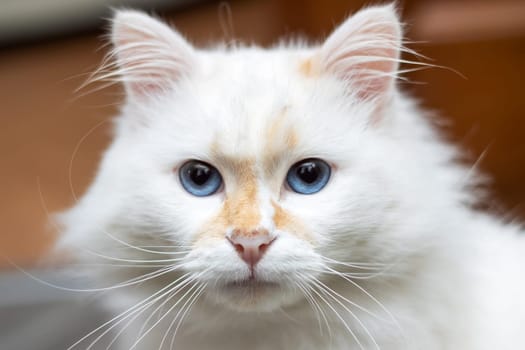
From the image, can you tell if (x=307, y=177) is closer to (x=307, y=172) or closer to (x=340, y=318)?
(x=307, y=172)

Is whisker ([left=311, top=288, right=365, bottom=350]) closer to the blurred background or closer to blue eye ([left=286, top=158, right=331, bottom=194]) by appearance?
blue eye ([left=286, top=158, right=331, bottom=194])

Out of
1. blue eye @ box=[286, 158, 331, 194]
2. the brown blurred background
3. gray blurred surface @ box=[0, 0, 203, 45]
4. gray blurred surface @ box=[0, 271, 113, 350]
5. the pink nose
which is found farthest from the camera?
gray blurred surface @ box=[0, 0, 203, 45]

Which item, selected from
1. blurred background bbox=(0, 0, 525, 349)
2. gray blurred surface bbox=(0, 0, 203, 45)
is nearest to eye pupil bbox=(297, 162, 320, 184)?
blurred background bbox=(0, 0, 525, 349)

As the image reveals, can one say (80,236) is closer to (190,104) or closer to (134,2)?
(190,104)

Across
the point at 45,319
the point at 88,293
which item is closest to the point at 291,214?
the point at 88,293

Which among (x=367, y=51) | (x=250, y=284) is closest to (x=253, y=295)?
(x=250, y=284)

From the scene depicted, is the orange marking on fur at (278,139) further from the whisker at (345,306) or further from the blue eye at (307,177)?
the whisker at (345,306)
